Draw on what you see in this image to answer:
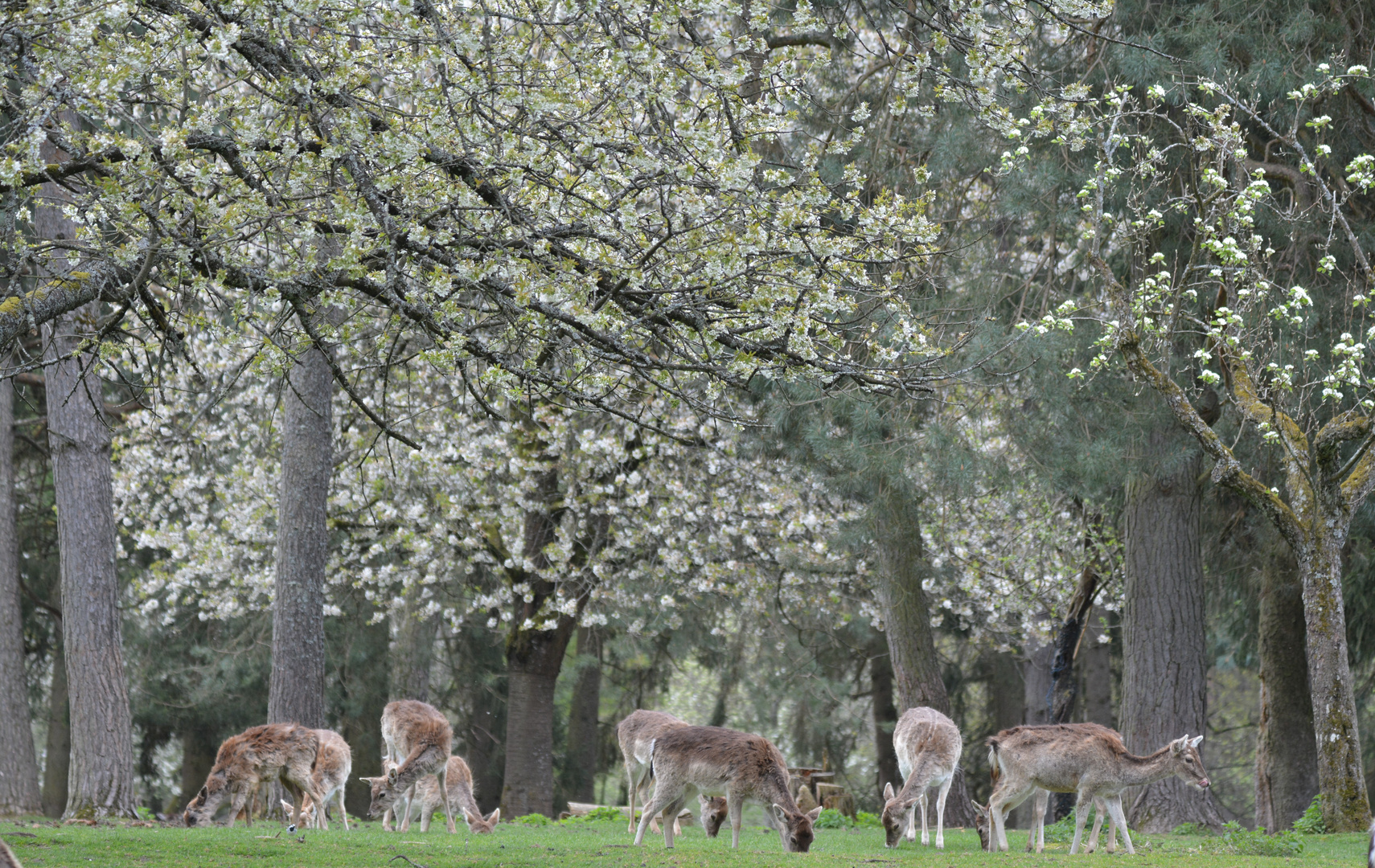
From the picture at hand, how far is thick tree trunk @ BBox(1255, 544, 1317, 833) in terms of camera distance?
52.5ft

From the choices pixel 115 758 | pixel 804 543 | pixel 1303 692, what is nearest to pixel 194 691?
pixel 115 758

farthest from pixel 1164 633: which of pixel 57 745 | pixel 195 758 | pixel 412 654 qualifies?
pixel 57 745

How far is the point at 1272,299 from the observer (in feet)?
40.8

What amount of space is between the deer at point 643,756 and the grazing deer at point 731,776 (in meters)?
1.05

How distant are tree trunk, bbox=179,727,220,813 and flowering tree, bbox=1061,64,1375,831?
17.0 meters

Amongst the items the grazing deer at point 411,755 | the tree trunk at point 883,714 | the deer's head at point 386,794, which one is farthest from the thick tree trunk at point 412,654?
the tree trunk at point 883,714

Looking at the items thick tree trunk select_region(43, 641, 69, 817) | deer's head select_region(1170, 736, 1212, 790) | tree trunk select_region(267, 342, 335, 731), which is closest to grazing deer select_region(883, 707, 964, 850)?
deer's head select_region(1170, 736, 1212, 790)

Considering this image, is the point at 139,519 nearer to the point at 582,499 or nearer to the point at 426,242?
the point at 582,499

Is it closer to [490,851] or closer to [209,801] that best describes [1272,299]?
[490,851]

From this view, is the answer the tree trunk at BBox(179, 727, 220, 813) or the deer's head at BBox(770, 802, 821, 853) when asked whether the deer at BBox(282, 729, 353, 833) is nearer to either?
the deer's head at BBox(770, 802, 821, 853)

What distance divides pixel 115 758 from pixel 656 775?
5.89m

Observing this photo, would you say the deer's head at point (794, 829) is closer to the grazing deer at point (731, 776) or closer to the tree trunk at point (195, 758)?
the grazing deer at point (731, 776)

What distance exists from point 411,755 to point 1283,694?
10614 mm

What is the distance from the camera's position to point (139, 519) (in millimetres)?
19969
